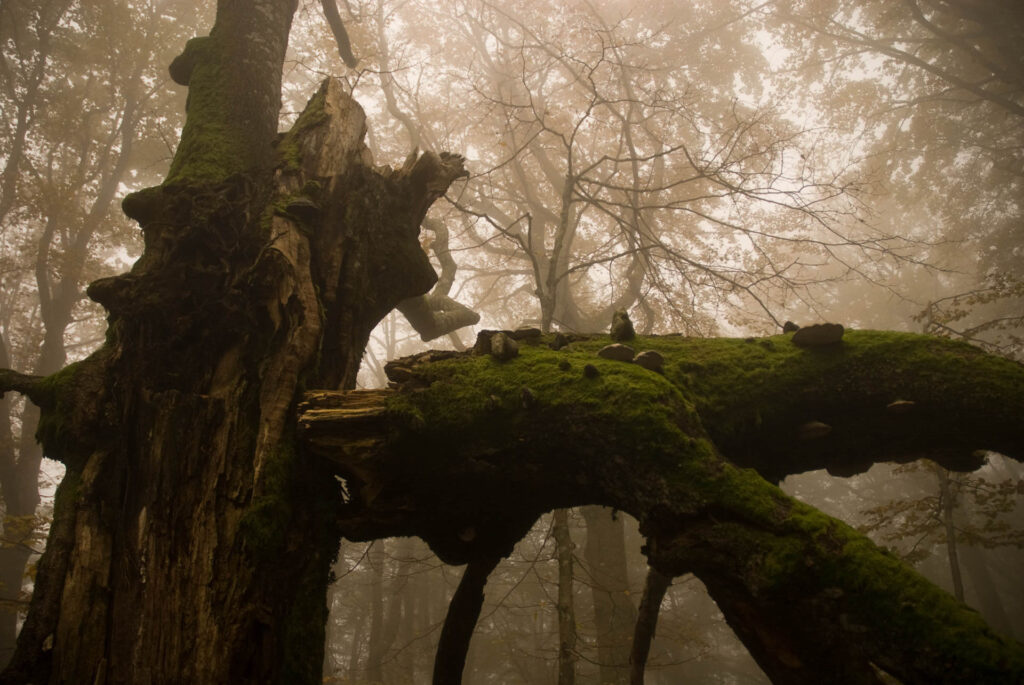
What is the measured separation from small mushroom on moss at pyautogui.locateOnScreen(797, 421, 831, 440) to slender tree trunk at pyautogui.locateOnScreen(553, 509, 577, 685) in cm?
262

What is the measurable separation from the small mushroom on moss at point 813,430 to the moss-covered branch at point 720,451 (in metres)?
0.03

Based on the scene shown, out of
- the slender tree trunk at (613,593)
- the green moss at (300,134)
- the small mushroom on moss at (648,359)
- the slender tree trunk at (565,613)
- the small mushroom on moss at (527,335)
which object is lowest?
the slender tree trunk at (613,593)

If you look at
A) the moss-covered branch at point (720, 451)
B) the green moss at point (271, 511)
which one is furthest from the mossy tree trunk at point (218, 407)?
the moss-covered branch at point (720, 451)

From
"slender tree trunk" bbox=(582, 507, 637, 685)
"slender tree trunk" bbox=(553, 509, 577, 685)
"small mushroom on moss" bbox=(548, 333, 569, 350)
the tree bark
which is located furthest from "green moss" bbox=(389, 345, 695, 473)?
"slender tree trunk" bbox=(582, 507, 637, 685)

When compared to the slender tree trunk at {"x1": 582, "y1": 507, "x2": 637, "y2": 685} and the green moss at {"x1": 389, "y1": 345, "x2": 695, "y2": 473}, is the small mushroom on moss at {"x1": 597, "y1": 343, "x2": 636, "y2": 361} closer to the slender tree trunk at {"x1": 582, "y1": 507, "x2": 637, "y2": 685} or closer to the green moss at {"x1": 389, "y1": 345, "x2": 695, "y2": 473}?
the green moss at {"x1": 389, "y1": 345, "x2": 695, "y2": 473}

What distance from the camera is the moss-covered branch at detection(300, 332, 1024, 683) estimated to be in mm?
1574

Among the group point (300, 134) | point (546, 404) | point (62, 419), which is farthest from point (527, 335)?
point (62, 419)

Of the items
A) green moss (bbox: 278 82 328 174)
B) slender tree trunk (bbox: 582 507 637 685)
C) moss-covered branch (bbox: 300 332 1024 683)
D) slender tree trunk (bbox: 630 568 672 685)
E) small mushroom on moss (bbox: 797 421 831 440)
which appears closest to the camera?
moss-covered branch (bbox: 300 332 1024 683)

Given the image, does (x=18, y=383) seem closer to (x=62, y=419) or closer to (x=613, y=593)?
(x=62, y=419)

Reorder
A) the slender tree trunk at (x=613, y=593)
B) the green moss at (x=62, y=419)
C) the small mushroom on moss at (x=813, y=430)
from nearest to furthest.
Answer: the small mushroom on moss at (x=813, y=430)
the green moss at (x=62, y=419)
the slender tree trunk at (x=613, y=593)

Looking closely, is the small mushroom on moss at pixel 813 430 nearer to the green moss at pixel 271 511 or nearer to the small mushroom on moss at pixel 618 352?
the small mushroom on moss at pixel 618 352

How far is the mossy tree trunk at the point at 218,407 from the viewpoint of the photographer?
195 cm

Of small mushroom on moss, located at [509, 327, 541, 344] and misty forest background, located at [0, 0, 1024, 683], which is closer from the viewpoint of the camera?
small mushroom on moss, located at [509, 327, 541, 344]

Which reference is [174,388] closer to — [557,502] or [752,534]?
[557,502]
